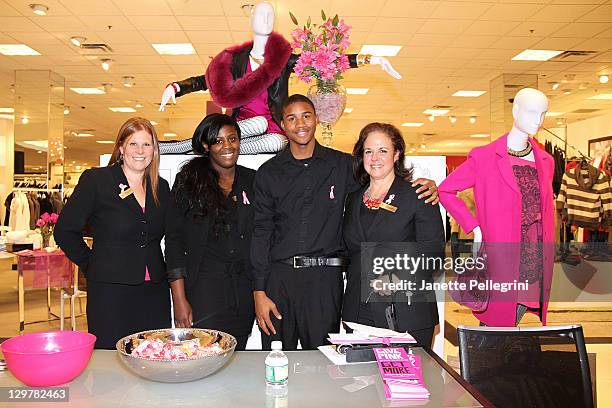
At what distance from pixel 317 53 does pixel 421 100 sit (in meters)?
9.66

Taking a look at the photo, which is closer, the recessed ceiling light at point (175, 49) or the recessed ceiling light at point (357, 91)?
the recessed ceiling light at point (175, 49)

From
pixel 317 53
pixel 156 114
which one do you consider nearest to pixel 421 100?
pixel 156 114

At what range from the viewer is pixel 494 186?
2.75m

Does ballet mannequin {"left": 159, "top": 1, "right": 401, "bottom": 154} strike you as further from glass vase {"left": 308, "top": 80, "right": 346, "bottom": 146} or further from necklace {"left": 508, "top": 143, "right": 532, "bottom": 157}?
necklace {"left": 508, "top": 143, "right": 532, "bottom": 157}

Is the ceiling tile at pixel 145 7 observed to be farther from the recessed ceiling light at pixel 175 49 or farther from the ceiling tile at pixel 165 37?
the recessed ceiling light at pixel 175 49

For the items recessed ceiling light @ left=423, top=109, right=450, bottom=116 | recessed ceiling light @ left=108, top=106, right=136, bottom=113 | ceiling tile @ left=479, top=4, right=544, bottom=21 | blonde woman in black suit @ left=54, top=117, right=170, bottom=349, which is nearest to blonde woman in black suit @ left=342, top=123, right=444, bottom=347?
blonde woman in black suit @ left=54, top=117, right=170, bottom=349

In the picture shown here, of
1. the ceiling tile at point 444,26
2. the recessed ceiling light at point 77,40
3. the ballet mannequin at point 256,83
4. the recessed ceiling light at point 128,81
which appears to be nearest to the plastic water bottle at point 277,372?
the ballet mannequin at point 256,83

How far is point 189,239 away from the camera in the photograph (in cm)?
261

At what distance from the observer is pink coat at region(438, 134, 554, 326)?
2707 millimetres

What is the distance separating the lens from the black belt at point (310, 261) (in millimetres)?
2473

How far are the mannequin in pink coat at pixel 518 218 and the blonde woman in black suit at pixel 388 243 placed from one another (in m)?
0.52

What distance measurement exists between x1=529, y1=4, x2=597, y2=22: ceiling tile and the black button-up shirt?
17.2ft

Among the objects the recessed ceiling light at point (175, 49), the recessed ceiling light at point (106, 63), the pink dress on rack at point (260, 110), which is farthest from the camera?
the recessed ceiling light at point (106, 63)

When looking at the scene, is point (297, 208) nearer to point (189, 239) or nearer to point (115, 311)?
point (189, 239)
